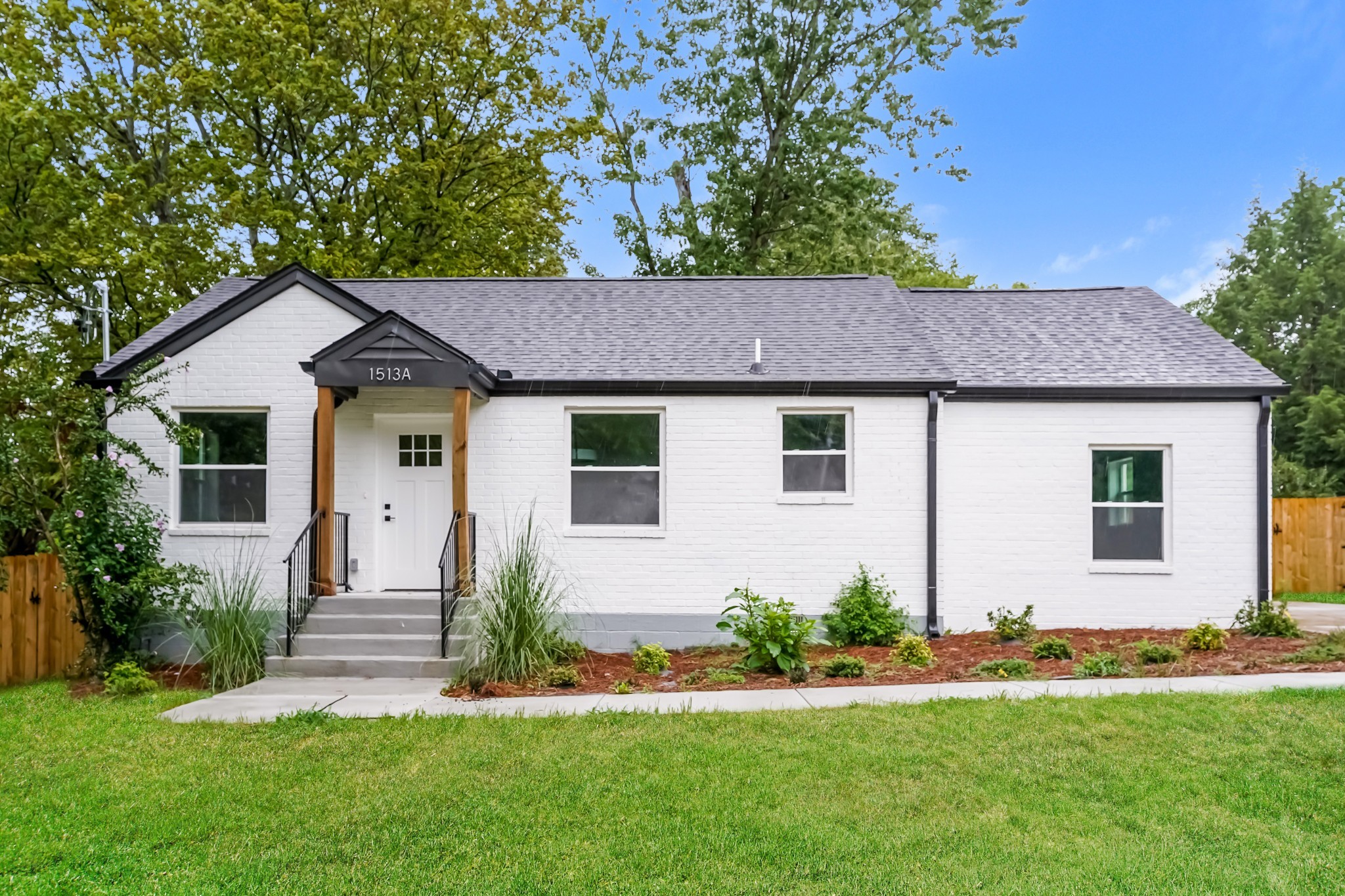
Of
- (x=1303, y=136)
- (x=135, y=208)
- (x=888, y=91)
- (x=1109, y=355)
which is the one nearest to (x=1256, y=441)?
(x=1109, y=355)

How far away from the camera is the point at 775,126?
21.0 metres

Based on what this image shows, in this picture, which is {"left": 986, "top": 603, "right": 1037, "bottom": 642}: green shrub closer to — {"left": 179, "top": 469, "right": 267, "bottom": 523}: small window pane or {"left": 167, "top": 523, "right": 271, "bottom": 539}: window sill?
{"left": 167, "top": 523, "right": 271, "bottom": 539}: window sill

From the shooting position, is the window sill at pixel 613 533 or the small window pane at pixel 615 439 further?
the small window pane at pixel 615 439

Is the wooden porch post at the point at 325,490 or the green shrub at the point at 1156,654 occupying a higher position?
the wooden porch post at the point at 325,490

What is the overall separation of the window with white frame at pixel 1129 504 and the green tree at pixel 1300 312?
1487cm

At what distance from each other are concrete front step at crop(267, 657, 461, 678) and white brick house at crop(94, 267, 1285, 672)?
1.59 metres

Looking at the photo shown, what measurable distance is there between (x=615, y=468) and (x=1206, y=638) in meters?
6.82

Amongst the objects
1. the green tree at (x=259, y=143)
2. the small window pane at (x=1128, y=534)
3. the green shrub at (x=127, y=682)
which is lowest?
the green shrub at (x=127, y=682)

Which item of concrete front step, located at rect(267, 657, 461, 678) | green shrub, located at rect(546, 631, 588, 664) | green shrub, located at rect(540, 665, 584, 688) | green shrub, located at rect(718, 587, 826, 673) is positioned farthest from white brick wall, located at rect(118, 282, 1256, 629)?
green shrub, located at rect(540, 665, 584, 688)

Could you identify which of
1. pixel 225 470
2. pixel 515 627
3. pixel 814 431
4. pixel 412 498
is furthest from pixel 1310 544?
pixel 225 470

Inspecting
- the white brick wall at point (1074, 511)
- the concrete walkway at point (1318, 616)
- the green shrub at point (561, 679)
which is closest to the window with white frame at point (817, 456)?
the white brick wall at point (1074, 511)

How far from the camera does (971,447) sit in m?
9.95

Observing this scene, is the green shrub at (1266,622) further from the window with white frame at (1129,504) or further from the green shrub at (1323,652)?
the window with white frame at (1129,504)

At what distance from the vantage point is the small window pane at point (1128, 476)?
10.1 metres
